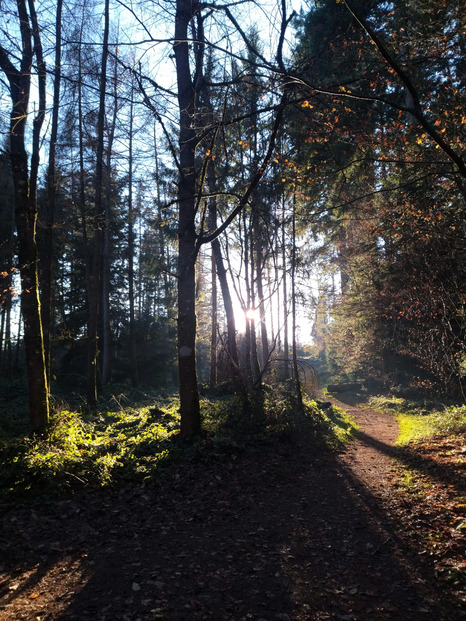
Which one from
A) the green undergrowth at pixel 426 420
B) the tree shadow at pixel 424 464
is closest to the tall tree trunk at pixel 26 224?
the tree shadow at pixel 424 464

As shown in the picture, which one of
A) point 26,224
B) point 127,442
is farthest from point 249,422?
point 26,224

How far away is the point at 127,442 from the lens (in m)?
7.48

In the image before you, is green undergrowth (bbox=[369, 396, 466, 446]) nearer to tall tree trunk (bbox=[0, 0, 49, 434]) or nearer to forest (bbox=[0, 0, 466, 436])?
forest (bbox=[0, 0, 466, 436])

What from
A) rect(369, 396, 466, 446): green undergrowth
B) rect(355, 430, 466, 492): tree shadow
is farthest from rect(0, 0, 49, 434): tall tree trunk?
rect(369, 396, 466, 446): green undergrowth

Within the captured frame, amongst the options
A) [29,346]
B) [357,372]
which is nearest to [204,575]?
[29,346]

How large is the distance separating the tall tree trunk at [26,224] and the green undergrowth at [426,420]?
8953mm

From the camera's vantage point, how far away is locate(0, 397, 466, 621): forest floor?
3209 mm

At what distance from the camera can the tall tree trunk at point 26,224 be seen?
7.06 metres

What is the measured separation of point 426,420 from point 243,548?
10041mm

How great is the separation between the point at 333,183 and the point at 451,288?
481cm

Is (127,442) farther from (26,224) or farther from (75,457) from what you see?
(26,224)

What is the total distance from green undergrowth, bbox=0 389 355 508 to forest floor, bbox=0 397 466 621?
0.33 metres

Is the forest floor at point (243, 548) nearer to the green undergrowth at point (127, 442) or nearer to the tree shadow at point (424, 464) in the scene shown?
the tree shadow at point (424, 464)

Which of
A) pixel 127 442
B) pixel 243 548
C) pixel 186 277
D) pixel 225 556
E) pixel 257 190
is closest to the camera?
pixel 225 556
